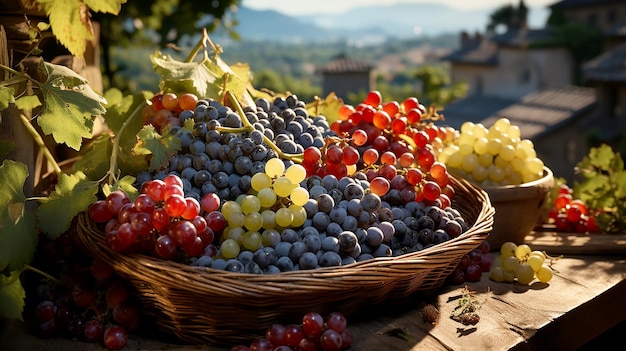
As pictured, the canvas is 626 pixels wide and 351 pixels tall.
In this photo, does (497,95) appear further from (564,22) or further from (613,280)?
(613,280)

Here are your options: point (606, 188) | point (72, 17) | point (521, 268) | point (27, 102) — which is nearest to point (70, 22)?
point (72, 17)

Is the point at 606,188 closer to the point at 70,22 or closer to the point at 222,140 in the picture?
the point at 222,140

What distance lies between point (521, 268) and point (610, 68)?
15.3 m

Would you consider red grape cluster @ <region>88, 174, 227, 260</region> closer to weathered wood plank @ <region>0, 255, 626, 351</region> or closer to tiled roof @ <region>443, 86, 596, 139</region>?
weathered wood plank @ <region>0, 255, 626, 351</region>

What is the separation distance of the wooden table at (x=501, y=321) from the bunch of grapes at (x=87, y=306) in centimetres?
3

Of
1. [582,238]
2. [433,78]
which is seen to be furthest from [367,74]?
[582,238]

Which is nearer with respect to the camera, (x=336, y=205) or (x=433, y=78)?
(x=336, y=205)

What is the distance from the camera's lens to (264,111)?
1.76 m

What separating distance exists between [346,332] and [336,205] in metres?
0.29

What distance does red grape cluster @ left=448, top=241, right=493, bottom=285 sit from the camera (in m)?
1.72

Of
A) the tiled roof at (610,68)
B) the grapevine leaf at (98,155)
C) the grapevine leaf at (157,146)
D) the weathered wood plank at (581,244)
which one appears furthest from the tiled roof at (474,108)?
the grapevine leaf at (157,146)

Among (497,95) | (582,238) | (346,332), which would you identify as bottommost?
(497,95)

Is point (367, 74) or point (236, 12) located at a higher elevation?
point (236, 12)

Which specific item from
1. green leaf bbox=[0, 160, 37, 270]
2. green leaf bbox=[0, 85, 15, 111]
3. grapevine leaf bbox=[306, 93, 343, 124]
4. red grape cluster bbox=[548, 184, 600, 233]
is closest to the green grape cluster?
green leaf bbox=[0, 160, 37, 270]
